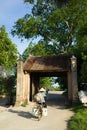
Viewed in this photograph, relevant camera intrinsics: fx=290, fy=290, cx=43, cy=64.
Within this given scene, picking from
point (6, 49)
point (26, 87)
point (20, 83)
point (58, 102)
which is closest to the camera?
point (20, 83)

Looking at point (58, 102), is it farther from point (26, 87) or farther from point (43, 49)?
point (43, 49)

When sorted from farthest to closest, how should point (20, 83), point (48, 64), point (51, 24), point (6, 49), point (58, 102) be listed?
point (51, 24), point (6, 49), point (58, 102), point (48, 64), point (20, 83)

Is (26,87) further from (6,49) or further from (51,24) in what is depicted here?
(51,24)

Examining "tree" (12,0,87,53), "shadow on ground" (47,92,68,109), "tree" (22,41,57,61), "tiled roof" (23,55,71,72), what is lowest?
"shadow on ground" (47,92,68,109)

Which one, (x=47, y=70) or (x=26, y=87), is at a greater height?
(x=47, y=70)

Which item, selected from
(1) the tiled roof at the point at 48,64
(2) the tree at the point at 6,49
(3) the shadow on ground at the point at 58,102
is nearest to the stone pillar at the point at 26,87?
(1) the tiled roof at the point at 48,64

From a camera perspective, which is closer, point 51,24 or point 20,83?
point 20,83

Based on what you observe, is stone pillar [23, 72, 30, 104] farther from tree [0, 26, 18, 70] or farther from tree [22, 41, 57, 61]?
tree [22, 41, 57, 61]

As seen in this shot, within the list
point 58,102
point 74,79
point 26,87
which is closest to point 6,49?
point 26,87

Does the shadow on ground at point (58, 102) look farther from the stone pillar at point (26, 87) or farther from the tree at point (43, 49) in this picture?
the tree at point (43, 49)

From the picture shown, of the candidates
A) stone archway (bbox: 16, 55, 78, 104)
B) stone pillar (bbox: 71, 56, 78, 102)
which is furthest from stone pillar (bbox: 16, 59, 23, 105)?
stone pillar (bbox: 71, 56, 78, 102)

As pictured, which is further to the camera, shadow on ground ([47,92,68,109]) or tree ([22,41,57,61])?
tree ([22,41,57,61])

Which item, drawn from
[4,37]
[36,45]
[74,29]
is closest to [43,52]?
[36,45]

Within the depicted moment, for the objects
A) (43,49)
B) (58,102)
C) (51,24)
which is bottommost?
(58,102)
